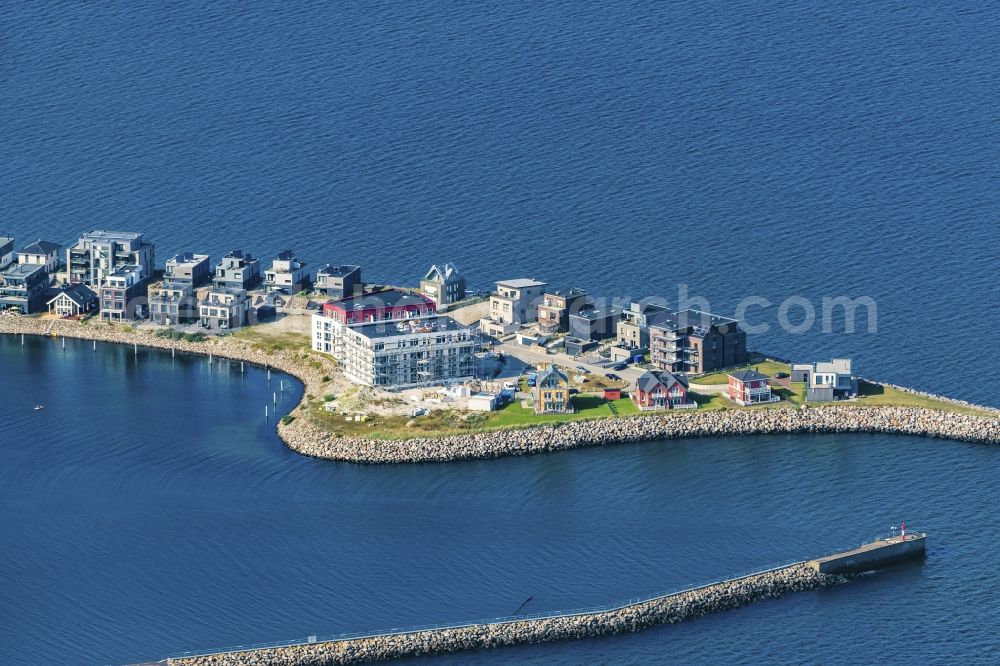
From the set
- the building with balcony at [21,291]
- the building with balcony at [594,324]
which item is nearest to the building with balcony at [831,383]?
the building with balcony at [594,324]

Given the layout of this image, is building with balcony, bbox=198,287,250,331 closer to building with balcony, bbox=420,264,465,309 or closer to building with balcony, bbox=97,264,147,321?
building with balcony, bbox=97,264,147,321

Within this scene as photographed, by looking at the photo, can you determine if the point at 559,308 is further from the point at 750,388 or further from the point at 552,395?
the point at 750,388

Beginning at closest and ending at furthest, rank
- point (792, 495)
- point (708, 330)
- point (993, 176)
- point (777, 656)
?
point (777, 656), point (792, 495), point (708, 330), point (993, 176)

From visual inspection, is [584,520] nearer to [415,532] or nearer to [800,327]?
[415,532]

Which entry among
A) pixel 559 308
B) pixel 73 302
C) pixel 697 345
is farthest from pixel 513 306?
pixel 73 302

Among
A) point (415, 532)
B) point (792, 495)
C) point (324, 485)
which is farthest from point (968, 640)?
point (324, 485)

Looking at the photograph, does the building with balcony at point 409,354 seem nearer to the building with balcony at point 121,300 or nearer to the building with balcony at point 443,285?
the building with balcony at point 443,285

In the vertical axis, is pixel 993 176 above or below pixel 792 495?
above
